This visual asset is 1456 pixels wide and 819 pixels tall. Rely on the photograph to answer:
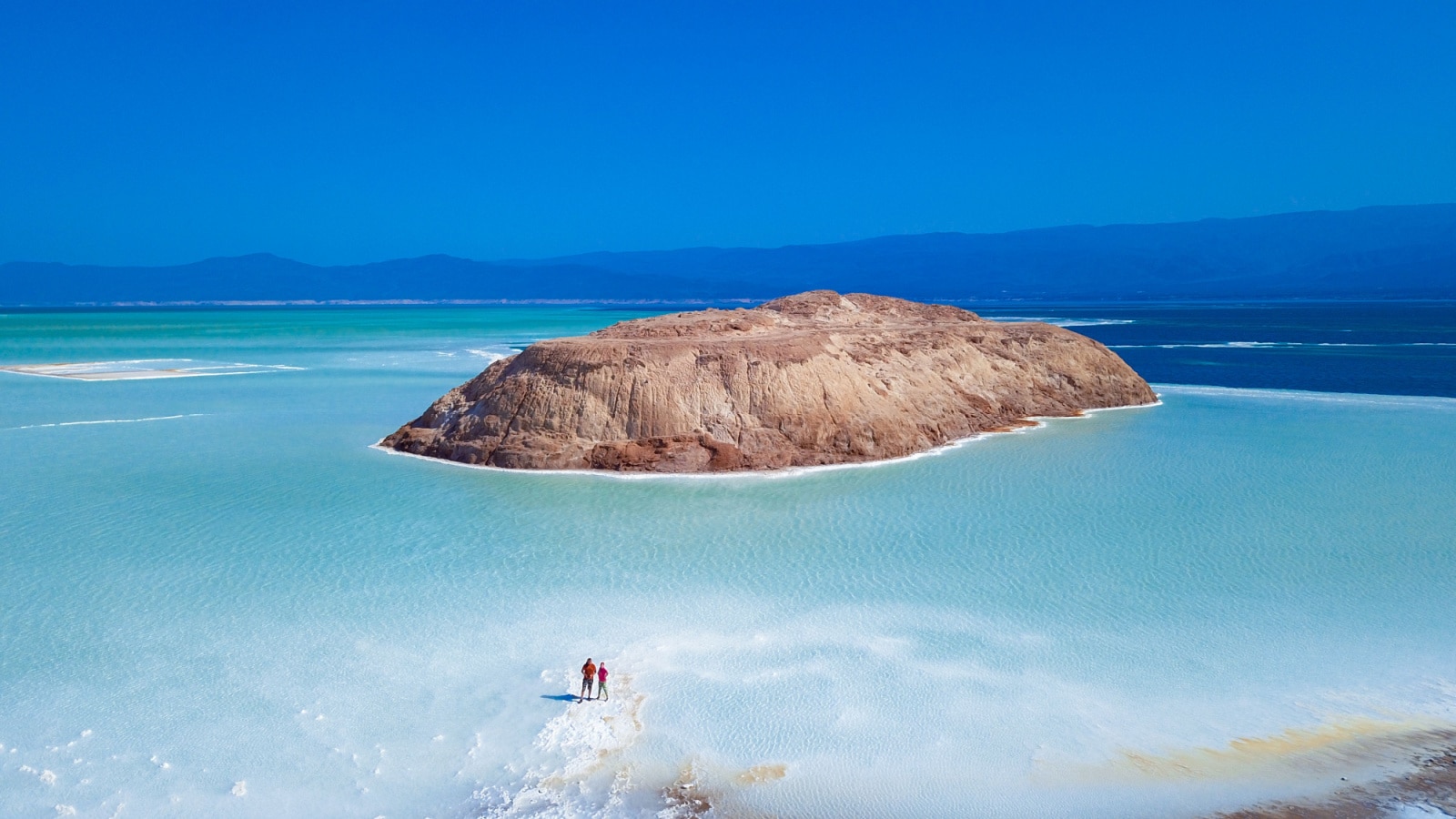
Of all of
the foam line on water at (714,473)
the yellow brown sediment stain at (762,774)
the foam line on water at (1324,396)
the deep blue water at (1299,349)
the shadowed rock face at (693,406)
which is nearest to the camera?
the yellow brown sediment stain at (762,774)

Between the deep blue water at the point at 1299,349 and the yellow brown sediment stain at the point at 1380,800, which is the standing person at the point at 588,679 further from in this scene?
the deep blue water at the point at 1299,349

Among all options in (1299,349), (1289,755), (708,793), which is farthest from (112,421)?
(1299,349)

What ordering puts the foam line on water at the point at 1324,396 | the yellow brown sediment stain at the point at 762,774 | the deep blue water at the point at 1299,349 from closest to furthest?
the yellow brown sediment stain at the point at 762,774, the foam line on water at the point at 1324,396, the deep blue water at the point at 1299,349

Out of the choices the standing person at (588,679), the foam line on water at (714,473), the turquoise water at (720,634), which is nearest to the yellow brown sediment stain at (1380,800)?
the turquoise water at (720,634)

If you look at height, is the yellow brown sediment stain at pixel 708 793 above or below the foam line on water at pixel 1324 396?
below

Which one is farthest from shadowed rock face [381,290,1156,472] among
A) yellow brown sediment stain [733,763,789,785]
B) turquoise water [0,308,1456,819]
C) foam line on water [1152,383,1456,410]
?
foam line on water [1152,383,1456,410]

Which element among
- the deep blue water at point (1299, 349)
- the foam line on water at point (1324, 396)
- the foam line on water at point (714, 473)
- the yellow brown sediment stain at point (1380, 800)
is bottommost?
the yellow brown sediment stain at point (1380, 800)

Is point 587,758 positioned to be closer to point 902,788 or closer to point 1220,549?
point 902,788

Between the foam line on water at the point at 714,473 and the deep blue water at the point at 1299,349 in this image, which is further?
the deep blue water at the point at 1299,349
